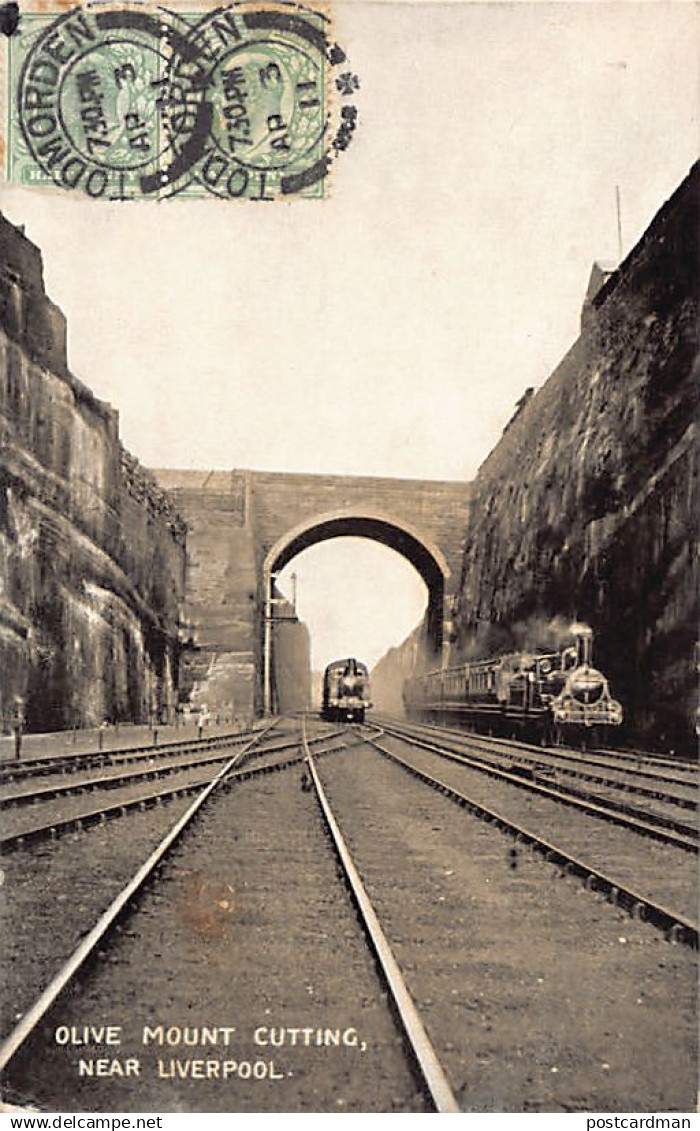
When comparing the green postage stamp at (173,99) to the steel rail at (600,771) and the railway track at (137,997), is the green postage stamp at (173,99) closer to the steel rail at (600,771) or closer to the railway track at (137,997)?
the railway track at (137,997)

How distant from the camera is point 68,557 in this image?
17.4 meters

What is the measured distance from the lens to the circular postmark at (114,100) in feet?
16.8

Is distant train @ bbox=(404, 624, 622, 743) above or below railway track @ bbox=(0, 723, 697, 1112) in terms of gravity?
above

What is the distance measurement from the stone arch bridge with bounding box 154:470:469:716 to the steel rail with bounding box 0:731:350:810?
692 inches

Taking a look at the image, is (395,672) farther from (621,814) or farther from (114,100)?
(114,100)

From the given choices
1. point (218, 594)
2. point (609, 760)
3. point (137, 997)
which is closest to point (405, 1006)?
point (137, 997)

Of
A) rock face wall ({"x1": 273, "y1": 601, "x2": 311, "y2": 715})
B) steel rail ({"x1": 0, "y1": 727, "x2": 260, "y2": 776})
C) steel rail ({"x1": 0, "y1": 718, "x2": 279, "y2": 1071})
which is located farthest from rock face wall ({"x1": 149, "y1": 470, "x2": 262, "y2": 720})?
steel rail ({"x1": 0, "y1": 718, "x2": 279, "y2": 1071})

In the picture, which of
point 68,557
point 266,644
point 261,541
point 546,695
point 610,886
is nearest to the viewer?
point 610,886

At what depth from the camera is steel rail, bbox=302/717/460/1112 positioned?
3105mm

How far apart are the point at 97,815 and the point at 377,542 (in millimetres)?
35143

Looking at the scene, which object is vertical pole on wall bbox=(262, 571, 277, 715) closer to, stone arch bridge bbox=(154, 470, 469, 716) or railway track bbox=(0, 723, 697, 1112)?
stone arch bridge bbox=(154, 470, 469, 716)

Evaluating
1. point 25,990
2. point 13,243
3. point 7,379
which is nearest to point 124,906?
point 25,990

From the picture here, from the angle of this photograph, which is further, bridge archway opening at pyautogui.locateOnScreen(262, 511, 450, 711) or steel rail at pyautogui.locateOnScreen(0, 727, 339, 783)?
bridge archway opening at pyautogui.locateOnScreen(262, 511, 450, 711)

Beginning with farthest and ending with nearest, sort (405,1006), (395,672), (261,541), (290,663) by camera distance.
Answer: (395,672) < (290,663) < (261,541) < (405,1006)
